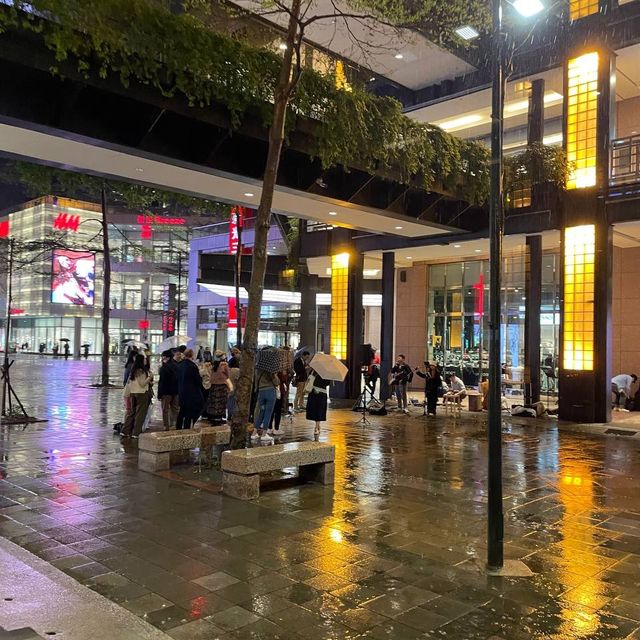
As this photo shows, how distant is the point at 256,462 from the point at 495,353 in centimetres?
346

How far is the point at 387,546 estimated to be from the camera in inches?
238

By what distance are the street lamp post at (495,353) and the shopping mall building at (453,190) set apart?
4.65 feet

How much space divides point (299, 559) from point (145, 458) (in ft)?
14.0

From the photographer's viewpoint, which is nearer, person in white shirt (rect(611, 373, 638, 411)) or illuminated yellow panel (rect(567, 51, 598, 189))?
illuminated yellow panel (rect(567, 51, 598, 189))

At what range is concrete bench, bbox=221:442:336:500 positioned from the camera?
7.62 meters

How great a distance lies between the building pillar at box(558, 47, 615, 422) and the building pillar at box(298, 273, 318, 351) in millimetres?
Answer: 13089

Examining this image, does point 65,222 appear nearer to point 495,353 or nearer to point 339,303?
point 339,303

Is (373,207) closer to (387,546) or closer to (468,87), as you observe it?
(468,87)

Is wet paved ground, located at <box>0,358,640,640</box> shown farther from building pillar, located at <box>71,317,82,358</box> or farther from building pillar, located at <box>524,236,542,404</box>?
building pillar, located at <box>71,317,82,358</box>

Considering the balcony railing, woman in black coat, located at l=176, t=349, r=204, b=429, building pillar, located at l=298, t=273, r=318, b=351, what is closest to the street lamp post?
woman in black coat, located at l=176, t=349, r=204, b=429

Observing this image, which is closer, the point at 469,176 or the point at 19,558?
the point at 19,558

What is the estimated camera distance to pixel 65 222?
67125mm

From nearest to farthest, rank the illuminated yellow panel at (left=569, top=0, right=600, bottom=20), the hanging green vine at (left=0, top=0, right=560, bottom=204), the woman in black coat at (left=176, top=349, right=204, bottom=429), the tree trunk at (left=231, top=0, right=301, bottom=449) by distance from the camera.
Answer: the hanging green vine at (left=0, top=0, right=560, bottom=204) → the tree trunk at (left=231, top=0, right=301, bottom=449) → the woman in black coat at (left=176, top=349, right=204, bottom=429) → the illuminated yellow panel at (left=569, top=0, right=600, bottom=20)

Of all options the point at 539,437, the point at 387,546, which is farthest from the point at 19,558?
the point at 539,437
